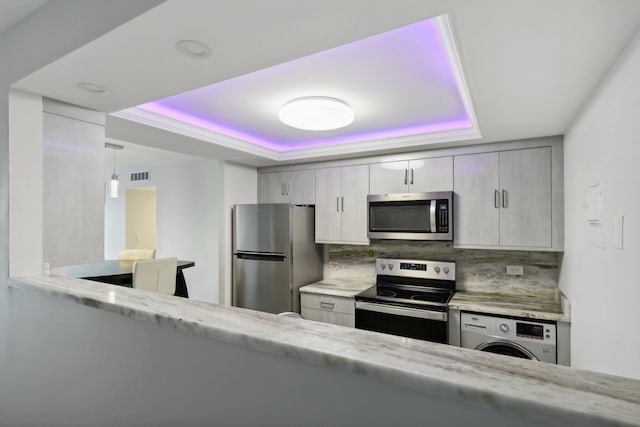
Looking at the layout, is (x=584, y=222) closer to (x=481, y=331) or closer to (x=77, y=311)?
(x=481, y=331)

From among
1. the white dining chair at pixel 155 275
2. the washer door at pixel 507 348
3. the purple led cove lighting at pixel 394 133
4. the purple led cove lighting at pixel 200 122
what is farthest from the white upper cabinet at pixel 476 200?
the white dining chair at pixel 155 275

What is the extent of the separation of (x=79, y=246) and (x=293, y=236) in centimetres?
193

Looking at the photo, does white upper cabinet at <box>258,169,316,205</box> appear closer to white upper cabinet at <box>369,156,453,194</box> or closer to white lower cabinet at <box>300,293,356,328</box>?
white upper cabinet at <box>369,156,453,194</box>

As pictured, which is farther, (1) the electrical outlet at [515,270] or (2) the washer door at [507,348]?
(1) the electrical outlet at [515,270]

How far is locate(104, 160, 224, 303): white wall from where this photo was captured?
4.26 m

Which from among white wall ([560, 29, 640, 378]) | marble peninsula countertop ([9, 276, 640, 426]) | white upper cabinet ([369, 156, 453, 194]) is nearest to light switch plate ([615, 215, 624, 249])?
white wall ([560, 29, 640, 378])

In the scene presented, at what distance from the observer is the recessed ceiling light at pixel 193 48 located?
3.99 feet

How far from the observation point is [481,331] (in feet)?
8.73

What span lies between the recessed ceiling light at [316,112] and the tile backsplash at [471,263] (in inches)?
67.9

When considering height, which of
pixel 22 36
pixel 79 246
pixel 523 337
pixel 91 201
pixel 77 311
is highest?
pixel 22 36

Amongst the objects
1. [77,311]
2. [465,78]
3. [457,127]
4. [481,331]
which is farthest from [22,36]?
[481,331]

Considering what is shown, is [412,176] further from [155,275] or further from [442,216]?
[155,275]

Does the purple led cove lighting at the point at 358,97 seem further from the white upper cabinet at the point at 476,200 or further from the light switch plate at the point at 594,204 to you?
the light switch plate at the point at 594,204

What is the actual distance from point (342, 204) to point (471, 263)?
52.9 inches
